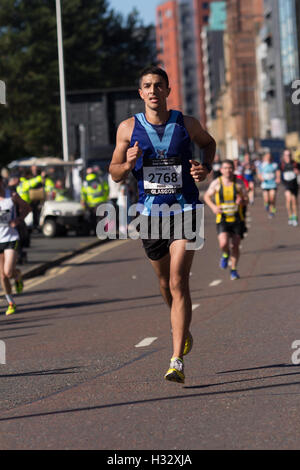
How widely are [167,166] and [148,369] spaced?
5.50 ft

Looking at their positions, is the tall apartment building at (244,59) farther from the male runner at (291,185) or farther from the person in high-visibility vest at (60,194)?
the male runner at (291,185)

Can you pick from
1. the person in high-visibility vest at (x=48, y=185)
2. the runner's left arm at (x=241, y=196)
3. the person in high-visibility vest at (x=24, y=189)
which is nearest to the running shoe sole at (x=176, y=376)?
the runner's left arm at (x=241, y=196)

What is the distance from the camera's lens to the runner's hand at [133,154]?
802cm

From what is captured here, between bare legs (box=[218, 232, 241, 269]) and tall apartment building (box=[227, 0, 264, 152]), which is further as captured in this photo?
tall apartment building (box=[227, 0, 264, 152])

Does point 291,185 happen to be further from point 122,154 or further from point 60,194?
point 122,154

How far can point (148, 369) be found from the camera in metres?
9.00

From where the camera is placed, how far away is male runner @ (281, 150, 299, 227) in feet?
95.2

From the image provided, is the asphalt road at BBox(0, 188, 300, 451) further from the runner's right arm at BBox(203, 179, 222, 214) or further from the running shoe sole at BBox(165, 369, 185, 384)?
the runner's right arm at BBox(203, 179, 222, 214)

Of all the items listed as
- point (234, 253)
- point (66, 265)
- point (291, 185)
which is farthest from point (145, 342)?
point (291, 185)

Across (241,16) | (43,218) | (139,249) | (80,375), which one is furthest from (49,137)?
(241,16)

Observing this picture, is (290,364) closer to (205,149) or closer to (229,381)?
(229,381)

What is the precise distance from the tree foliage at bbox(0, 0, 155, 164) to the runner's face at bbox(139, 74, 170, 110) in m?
56.7

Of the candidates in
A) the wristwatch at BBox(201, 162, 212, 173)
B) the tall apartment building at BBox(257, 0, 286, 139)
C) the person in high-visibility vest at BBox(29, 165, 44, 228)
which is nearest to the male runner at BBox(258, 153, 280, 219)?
the person in high-visibility vest at BBox(29, 165, 44, 228)
